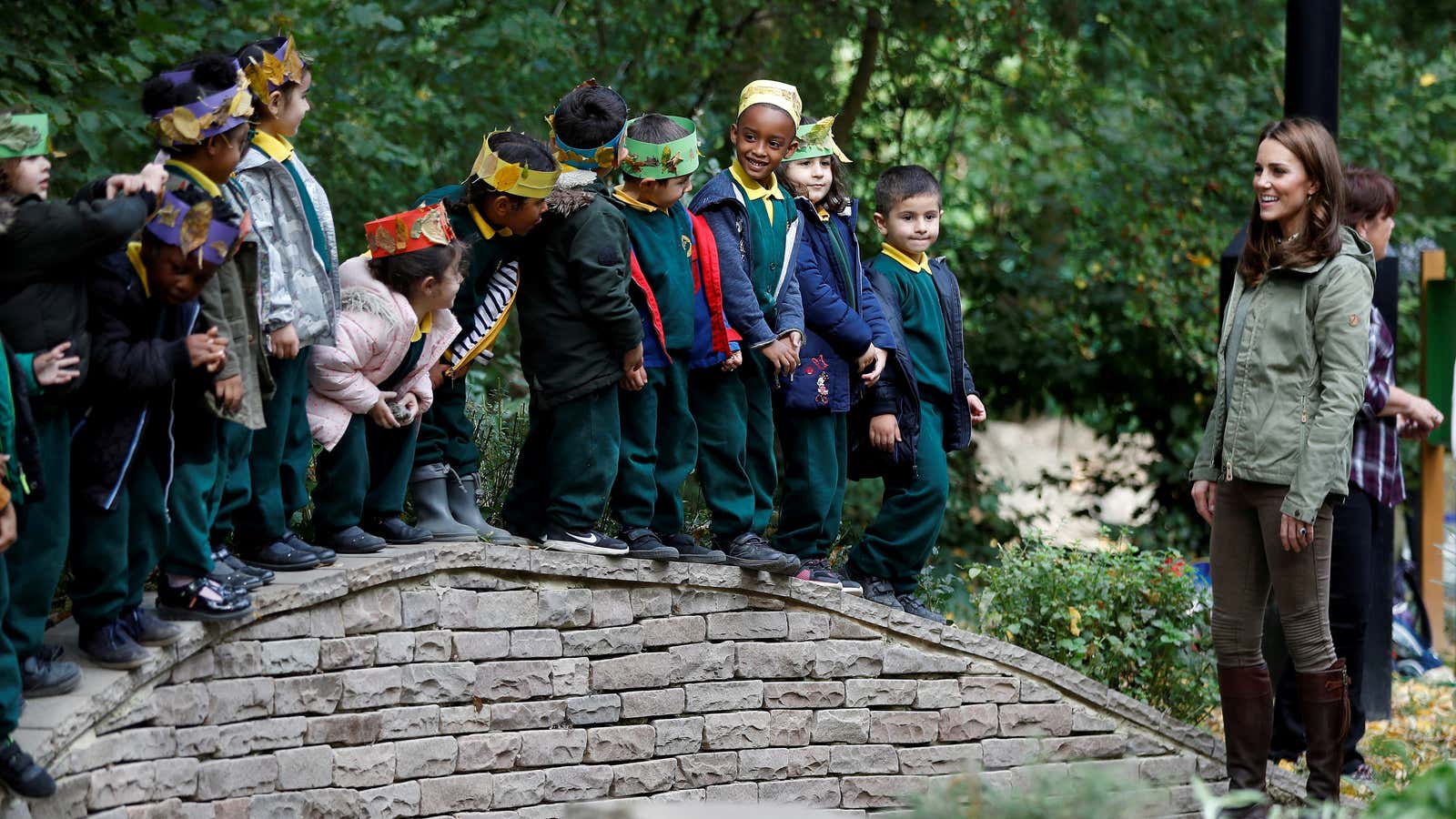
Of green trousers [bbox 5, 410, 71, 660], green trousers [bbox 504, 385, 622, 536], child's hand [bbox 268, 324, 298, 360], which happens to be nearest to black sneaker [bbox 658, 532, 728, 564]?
green trousers [bbox 504, 385, 622, 536]

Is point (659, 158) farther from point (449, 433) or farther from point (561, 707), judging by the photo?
point (561, 707)

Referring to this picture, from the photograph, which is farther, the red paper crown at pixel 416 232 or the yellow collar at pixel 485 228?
the yellow collar at pixel 485 228

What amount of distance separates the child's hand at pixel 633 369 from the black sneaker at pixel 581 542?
0.52m

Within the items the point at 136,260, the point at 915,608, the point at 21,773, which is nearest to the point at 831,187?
the point at 915,608

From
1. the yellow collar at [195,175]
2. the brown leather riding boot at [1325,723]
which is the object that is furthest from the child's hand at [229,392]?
the brown leather riding boot at [1325,723]

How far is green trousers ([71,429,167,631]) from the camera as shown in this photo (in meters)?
4.51

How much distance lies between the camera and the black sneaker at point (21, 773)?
4.15 m

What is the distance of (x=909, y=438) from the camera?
6340 millimetres

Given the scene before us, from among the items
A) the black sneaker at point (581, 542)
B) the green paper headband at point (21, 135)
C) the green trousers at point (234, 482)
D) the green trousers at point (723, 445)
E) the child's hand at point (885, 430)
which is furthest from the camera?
the child's hand at point (885, 430)

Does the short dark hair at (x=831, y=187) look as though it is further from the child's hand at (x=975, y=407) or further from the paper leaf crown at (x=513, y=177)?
the paper leaf crown at (x=513, y=177)

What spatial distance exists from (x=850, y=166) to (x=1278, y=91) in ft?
10.3

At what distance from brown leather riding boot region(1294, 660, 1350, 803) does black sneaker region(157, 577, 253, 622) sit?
3534 millimetres

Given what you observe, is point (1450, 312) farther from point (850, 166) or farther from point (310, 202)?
point (310, 202)

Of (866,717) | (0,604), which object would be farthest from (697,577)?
(0,604)
